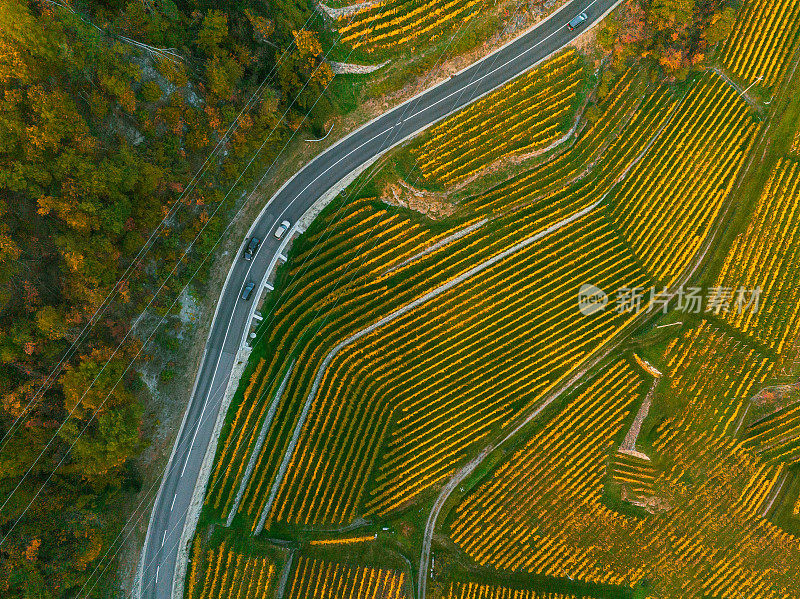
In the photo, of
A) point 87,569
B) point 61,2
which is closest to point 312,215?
point 61,2

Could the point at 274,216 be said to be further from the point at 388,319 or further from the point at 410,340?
the point at 410,340

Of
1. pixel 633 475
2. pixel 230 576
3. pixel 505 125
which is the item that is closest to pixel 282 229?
pixel 505 125

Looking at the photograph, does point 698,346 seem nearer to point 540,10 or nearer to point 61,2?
point 540,10

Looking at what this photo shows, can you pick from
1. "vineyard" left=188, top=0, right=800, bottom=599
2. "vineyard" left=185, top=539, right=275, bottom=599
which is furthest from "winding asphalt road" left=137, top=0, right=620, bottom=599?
"vineyard" left=185, top=539, right=275, bottom=599

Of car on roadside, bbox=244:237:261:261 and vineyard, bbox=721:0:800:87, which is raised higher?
vineyard, bbox=721:0:800:87

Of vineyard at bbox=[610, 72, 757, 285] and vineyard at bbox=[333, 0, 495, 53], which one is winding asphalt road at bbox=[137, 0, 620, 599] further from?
vineyard at bbox=[610, 72, 757, 285]
